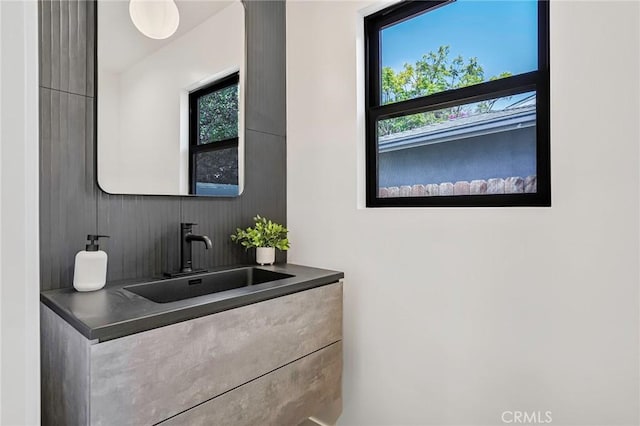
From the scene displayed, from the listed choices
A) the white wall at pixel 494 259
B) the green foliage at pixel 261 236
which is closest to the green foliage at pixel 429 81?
the white wall at pixel 494 259

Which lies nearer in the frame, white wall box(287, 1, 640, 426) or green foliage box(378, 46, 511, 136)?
white wall box(287, 1, 640, 426)

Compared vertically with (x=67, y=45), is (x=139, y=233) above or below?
below

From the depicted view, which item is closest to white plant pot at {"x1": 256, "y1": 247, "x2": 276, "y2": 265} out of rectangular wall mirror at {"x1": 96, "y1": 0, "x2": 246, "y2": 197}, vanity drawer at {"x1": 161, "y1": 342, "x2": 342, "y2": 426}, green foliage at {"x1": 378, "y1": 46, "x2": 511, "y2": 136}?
rectangular wall mirror at {"x1": 96, "y1": 0, "x2": 246, "y2": 197}

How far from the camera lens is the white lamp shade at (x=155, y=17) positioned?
148cm

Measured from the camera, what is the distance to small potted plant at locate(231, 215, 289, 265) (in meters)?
1.79

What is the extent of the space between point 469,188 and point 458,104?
363 mm

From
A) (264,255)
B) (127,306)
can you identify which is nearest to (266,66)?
(264,255)

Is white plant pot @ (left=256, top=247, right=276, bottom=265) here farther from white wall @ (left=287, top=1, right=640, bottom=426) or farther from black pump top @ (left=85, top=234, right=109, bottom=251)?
black pump top @ (left=85, top=234, right=109, bottom=251)

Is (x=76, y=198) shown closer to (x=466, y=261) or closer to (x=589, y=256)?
(x=466, y=261)

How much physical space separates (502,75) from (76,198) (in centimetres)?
171

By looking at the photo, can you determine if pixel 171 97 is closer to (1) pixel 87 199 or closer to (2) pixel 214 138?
(2) pixel 214 138

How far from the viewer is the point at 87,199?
1.35 m

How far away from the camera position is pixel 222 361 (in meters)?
1.13

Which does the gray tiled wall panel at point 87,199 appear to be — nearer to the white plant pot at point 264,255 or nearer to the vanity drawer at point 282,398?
the white plant pot at point 264,255
